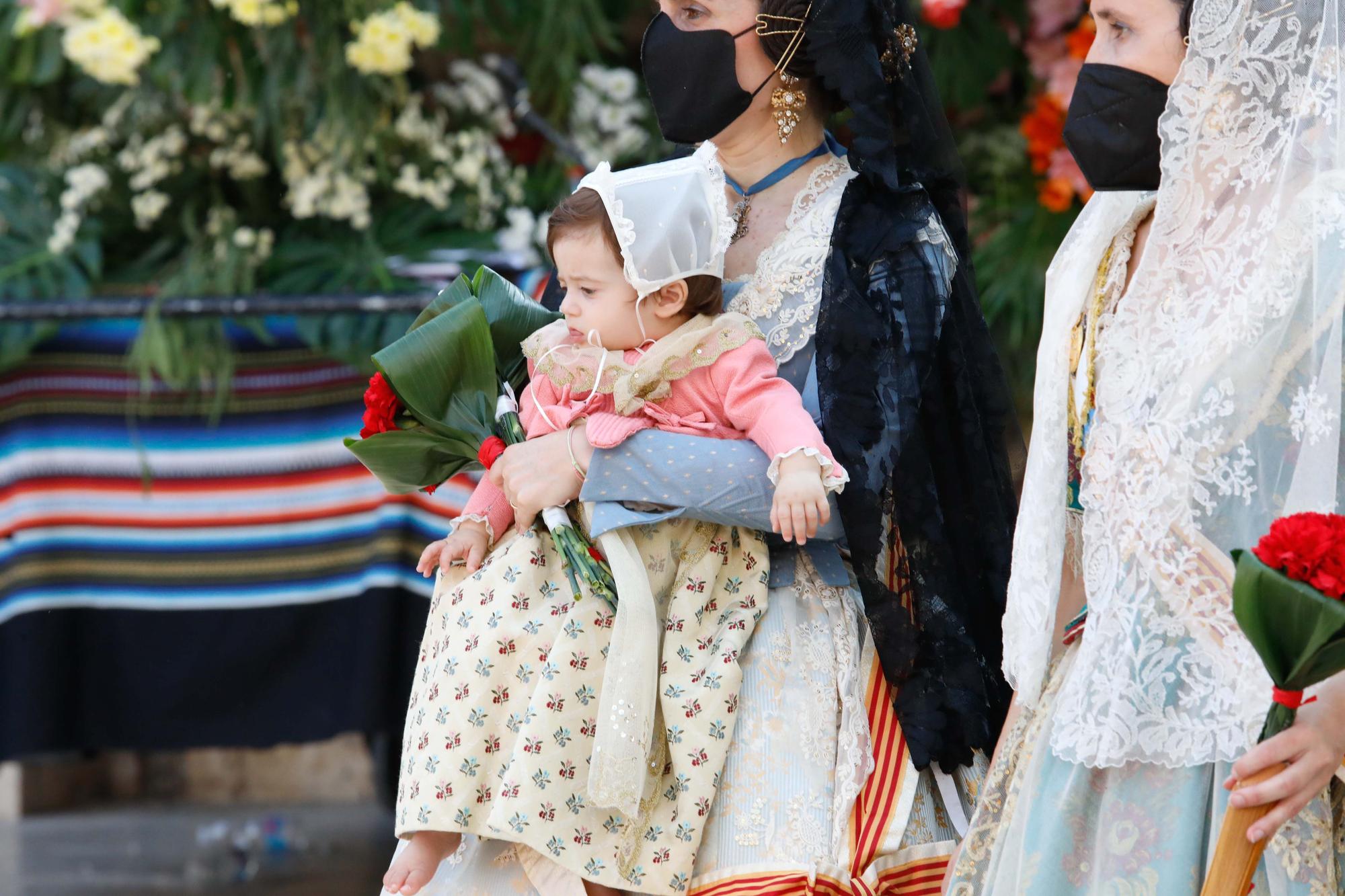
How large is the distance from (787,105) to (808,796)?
3.32 ft

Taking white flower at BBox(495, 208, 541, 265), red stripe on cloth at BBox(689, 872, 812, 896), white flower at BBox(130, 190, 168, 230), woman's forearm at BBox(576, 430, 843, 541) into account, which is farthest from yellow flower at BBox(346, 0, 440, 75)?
red stripe on cloth at BBox(689, 872, 812, 896)

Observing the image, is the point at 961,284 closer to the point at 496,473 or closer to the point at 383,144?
the point at 496,473

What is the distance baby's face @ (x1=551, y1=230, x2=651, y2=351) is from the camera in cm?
224

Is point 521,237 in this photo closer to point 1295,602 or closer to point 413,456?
point 413,456

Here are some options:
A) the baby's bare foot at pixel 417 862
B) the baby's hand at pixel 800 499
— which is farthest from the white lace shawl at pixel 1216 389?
the baby's bare foot at pixel 417 862

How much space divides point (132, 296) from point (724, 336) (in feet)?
7.48

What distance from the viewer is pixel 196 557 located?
13.6 feet

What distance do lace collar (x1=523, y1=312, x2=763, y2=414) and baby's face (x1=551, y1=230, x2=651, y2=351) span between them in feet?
0.11

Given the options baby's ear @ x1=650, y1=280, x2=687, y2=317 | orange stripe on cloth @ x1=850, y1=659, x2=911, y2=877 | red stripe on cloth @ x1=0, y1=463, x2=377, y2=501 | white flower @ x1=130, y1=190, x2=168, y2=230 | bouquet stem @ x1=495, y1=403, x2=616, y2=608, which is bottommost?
orange stripe on cloth @ x1=850, y1=659, x2=911, y2=877

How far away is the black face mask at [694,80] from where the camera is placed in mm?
2408

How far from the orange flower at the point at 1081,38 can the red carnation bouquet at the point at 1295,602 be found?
2.54 meters

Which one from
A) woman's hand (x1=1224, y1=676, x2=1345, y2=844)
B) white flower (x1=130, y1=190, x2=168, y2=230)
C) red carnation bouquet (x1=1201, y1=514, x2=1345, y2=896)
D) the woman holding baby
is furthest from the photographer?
white flower (x1=130, y1=190, x2=168, y2=230)

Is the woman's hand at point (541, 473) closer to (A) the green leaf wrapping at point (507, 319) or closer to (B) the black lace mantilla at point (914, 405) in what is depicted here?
(A) the green leaf wrapping at point (507, 319)

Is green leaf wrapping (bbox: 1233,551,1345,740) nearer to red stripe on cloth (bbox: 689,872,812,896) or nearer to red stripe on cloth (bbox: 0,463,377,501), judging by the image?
red stripe on cloth (bbox: 689,872,812,896)
